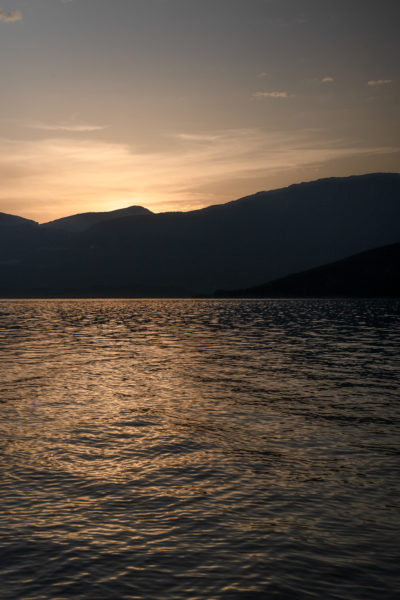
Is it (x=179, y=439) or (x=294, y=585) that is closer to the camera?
(x=294, y=585)

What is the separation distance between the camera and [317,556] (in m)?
10.7

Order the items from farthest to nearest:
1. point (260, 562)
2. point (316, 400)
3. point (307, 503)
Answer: point (316, 400) → point (307, 503) → point (260, 562)

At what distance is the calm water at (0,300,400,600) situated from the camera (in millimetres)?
9922

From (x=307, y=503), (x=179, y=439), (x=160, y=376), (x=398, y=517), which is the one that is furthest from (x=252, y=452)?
(x=160, y=376)

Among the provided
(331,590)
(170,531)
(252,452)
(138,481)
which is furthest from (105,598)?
(252,452)

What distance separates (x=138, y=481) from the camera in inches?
583

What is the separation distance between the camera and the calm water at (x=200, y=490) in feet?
32.6

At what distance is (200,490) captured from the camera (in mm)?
14164

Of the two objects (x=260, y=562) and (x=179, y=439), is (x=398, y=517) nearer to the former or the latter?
(x=260, y=562)

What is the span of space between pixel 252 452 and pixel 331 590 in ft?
25.8

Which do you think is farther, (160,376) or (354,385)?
(160,376)

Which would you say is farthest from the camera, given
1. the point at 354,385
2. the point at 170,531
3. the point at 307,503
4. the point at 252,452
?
the point at 354,385

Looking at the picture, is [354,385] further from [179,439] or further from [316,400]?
[179,439]

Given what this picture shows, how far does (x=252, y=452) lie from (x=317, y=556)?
6.70 m
